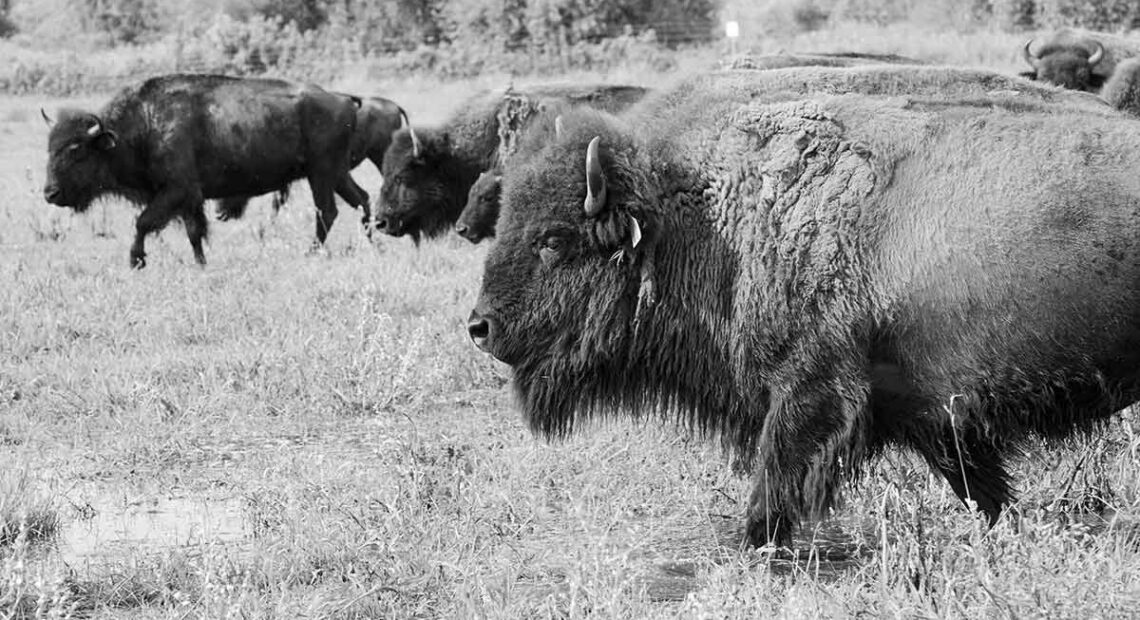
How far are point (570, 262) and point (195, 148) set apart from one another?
8.52 m

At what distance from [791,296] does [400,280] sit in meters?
5.44

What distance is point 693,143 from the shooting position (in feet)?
14.1

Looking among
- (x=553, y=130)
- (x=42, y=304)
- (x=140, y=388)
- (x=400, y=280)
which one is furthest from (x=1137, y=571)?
(x=42, y=304)

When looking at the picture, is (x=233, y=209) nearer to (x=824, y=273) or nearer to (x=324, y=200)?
(x=324, y=200)

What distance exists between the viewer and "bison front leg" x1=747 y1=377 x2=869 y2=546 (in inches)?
157

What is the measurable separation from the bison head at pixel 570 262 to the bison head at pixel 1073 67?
8800 mm

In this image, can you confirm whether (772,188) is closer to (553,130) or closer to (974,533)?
(553,130)

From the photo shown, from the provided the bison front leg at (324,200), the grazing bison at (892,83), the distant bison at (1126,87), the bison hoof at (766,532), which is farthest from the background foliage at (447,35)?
the bison hoof at (766,532)

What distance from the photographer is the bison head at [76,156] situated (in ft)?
37.8

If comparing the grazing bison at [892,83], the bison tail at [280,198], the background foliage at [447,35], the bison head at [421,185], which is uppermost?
the grazing bison at [892,83]

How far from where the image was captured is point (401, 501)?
457 centimetres

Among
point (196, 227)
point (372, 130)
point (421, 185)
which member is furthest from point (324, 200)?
point (372, 130)

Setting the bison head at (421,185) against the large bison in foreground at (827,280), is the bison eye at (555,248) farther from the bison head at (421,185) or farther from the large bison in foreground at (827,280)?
the bison head at (421,185)

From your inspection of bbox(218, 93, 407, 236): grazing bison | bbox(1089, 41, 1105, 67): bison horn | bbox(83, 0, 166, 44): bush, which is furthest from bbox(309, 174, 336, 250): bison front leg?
bbox(83, 0, 166, 44): bush
